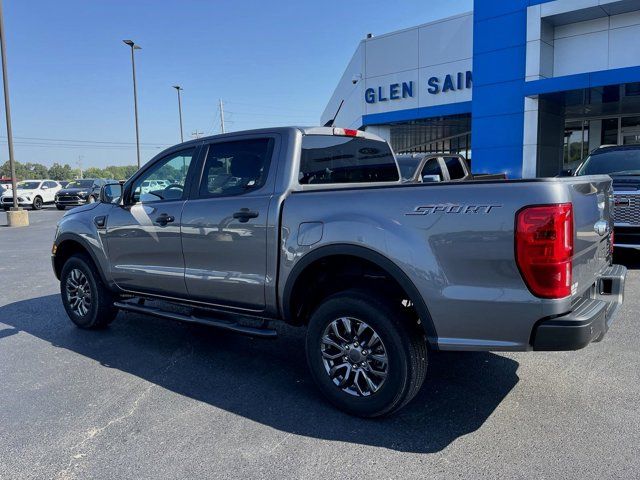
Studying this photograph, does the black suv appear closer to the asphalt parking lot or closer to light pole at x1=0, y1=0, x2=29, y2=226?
the asphalt parking lot

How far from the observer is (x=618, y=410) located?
11.2 feet

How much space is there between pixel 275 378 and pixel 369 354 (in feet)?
3.63

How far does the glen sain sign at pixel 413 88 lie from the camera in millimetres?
21516

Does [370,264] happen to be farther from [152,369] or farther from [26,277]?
[26,277]

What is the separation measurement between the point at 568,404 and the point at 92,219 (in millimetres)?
4696

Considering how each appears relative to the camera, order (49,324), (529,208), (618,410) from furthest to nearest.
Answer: (49,324) < (618,410) < (529,208)

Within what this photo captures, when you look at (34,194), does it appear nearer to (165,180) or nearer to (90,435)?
(165,180)

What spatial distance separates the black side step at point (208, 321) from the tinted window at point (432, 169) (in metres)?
5.69

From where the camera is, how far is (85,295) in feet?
18.2

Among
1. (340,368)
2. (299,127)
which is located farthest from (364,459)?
(299,127)

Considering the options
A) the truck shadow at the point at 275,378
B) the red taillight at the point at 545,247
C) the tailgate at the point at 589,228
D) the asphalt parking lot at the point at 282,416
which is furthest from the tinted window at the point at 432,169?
the red taillight at the point at 545,247

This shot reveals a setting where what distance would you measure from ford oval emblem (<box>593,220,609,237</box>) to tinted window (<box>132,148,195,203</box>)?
10.9ft

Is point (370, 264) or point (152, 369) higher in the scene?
point (370, 264)

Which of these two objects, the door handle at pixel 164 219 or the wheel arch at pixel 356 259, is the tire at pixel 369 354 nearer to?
the wheel arch at pixel 356 259
